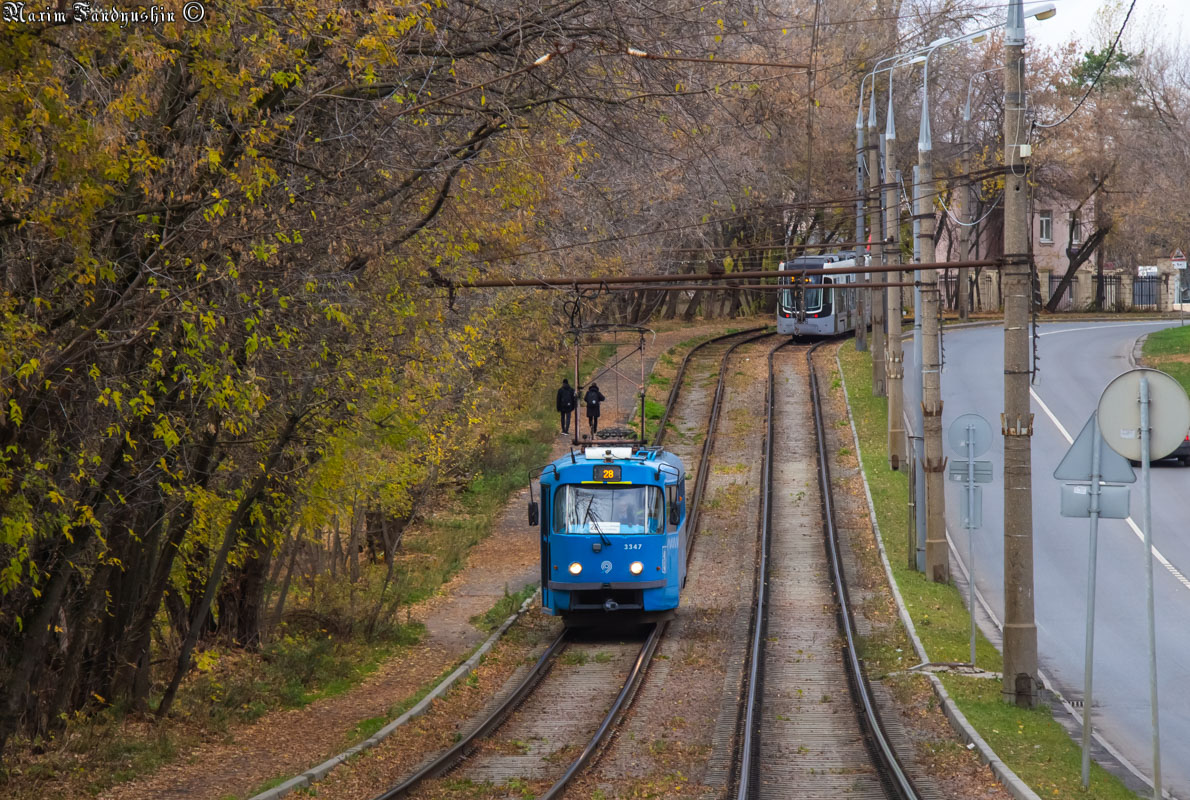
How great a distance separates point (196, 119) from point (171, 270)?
137 centimetres

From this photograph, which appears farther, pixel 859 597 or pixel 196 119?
pixel 859 597

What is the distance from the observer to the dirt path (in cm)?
1231

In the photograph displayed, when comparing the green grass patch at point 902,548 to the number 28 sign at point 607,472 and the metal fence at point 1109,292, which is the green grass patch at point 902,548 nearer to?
the number 28 sign at point 607,472

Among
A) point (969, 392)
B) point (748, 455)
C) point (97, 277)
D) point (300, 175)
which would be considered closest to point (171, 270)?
point (97, 277)

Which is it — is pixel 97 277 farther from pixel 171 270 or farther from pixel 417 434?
pixel 417 434

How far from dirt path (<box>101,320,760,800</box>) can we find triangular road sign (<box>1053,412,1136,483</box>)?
7.78 meters

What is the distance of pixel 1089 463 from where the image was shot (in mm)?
11742

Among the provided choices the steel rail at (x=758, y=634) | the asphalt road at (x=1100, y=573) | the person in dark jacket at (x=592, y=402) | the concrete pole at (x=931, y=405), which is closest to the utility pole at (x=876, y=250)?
the asphalt road at (x=1100, y=573)

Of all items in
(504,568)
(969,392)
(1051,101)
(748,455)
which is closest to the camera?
(504,568)

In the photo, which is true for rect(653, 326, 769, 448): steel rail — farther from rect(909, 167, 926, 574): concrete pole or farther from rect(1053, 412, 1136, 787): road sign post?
rect(1053, 412, 1136, 787): road sign post

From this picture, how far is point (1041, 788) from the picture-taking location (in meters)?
11.7

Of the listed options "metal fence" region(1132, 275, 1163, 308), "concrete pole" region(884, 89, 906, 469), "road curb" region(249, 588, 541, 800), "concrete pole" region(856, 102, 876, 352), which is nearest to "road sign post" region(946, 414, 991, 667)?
"road curb" region(249, 588, 541, 800)

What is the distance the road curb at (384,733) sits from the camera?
11695mm

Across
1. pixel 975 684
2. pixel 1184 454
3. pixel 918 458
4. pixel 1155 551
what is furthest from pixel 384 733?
pixel 1184 454
